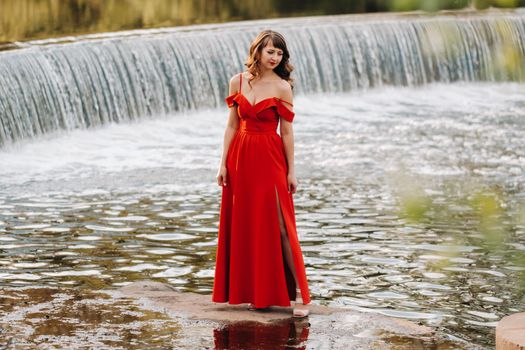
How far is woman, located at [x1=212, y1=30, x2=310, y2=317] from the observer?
7.15 m

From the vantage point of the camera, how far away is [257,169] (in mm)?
7180

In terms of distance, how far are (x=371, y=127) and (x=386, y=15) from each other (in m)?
7.53

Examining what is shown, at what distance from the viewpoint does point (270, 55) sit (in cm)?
706

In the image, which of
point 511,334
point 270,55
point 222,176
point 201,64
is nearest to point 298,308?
point 222,176

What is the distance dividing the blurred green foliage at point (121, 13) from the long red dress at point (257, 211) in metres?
12.8

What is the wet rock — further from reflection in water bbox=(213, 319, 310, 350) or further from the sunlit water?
the sunlit water

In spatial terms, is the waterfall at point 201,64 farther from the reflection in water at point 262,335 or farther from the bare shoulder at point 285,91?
the reflection in water at point 262,335

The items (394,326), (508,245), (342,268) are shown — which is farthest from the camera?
(508,245)

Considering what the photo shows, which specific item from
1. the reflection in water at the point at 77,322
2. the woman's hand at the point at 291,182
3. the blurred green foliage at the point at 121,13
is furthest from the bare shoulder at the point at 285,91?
the blurred green foliage at the point at 121,13

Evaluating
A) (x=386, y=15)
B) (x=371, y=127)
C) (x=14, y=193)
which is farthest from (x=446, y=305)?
(x=386, y=15)

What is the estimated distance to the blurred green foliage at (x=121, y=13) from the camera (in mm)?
22125

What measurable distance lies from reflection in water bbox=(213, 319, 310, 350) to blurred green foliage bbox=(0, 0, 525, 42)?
13180mm

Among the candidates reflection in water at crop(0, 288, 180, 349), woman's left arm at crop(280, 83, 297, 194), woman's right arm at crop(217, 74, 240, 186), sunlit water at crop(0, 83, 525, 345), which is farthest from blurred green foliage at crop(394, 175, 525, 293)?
reflection in water at crop(0, 288, 180, 349)

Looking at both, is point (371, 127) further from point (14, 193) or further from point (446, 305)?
point (446, 305)
